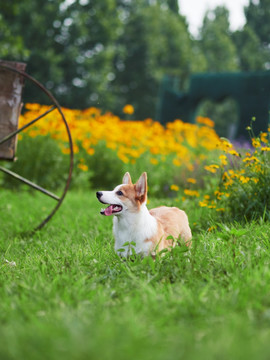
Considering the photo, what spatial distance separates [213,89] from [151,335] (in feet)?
46.2

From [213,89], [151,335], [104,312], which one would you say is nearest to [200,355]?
[151,335]

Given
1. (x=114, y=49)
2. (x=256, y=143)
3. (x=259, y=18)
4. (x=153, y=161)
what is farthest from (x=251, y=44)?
(x=114, y=49)

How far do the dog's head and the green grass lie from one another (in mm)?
327

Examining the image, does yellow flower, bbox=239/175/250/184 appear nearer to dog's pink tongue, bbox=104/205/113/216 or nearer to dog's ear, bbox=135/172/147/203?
dog's ear, bbox=135/172/147/203

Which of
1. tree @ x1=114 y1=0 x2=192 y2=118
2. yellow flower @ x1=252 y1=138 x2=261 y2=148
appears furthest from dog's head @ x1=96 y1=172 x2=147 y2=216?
tree @ x1=114 y1=0 x2=192 y2=118

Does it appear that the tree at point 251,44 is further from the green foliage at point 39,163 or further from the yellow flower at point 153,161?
the green foliage at point 39,163

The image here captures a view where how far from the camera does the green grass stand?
1712 mm

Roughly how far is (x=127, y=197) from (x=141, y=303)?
3.23 feet

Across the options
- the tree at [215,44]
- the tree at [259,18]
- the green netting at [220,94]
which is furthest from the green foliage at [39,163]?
the tree at [215,44]

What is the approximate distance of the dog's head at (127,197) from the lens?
306 centimetres

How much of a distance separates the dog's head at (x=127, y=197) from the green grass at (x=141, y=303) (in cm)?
33

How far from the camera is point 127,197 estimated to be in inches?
122

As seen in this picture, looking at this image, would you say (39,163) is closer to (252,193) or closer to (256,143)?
(252,193)

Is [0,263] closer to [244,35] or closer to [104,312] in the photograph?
[104,312]
